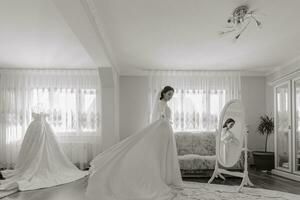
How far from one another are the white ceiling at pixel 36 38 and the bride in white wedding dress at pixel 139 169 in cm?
211

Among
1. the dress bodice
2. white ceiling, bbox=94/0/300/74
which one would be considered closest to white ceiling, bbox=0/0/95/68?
white ceiling, bbox=94/0/300/74

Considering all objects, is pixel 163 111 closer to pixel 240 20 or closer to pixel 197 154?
pixel 240 20

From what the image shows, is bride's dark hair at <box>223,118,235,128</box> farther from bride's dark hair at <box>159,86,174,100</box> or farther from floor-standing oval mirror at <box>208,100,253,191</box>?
bride's dark hair at <box>159,86,174,100</box>

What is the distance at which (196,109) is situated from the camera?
869 centimetres

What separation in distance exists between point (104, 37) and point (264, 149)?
5846 mm

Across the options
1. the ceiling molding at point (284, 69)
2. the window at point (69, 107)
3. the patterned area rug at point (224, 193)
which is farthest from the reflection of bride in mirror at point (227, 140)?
the window at point (69, 107)

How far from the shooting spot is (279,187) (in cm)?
530

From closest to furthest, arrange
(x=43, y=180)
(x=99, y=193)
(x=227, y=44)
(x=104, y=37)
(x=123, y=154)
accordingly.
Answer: (x=99, y=193) < (x=123, y=154) < (x=104, y=37) < (x=43, y=180) < (x=227, y=44)

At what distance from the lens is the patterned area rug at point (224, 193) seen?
4387 mm

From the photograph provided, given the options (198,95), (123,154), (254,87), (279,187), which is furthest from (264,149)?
(123,154)

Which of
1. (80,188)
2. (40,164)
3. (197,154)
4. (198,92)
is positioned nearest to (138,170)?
(80,188)

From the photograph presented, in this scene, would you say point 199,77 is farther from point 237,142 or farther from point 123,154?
point 123,154

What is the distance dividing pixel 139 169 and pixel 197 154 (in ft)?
10.1

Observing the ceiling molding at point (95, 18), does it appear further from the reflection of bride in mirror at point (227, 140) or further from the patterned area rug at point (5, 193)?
the patterned area rug at point (5, 193)
